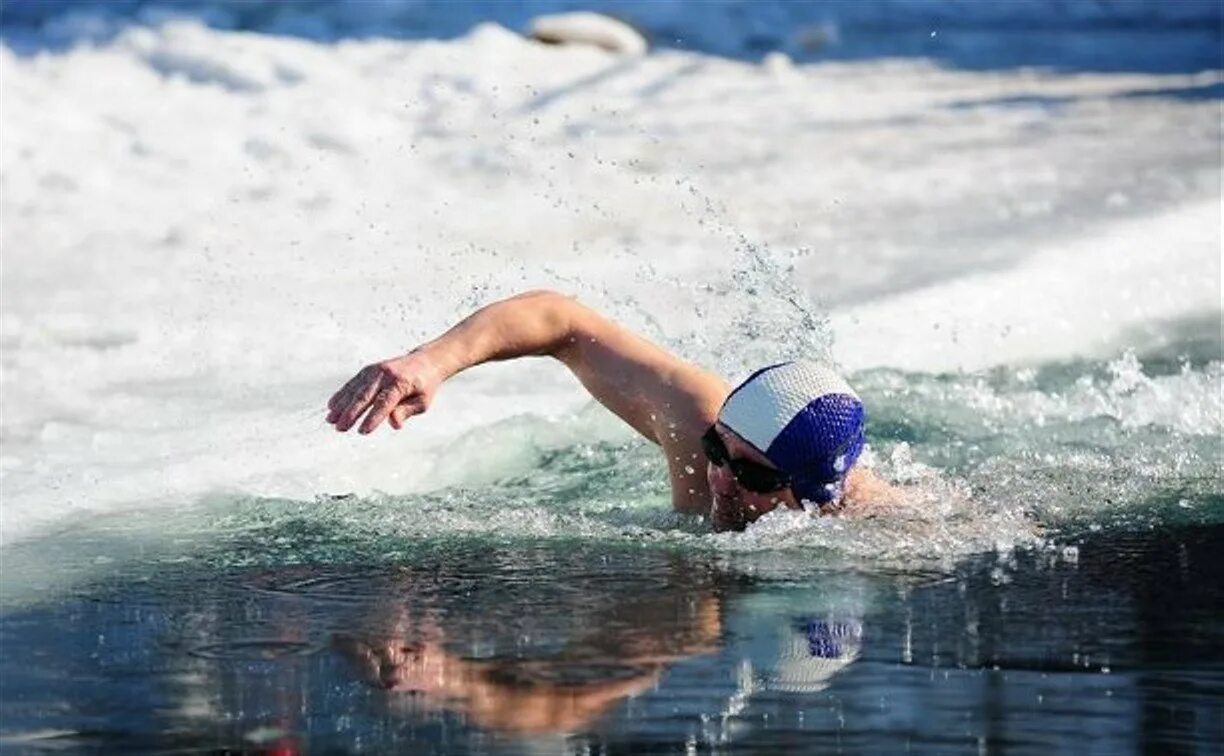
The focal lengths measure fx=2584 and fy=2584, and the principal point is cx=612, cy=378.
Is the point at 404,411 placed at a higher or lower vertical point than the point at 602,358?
lower

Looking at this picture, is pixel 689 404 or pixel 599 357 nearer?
pixel 689 404

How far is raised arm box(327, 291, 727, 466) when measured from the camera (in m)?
5.30

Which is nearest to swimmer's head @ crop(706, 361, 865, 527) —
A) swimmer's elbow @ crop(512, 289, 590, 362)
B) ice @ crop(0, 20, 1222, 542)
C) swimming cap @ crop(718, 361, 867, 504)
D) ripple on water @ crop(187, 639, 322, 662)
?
swimming cap @ crop(718, 361, 867, 504)

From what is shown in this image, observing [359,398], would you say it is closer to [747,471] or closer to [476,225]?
[747,471]

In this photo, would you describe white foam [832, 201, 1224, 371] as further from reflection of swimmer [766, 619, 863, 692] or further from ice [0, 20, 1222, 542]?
reflection of swimmer [766, 619, 863, 692]

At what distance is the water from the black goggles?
0.10 metres

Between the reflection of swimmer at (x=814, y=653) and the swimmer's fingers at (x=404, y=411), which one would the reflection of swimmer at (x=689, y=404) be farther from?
the reflection of swimmer at (x=814, y=653)

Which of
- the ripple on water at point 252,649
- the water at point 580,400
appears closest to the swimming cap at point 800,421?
the water at point 580,400

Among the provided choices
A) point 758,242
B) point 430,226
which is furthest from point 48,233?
point 758,242

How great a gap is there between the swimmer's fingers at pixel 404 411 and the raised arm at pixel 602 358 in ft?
0.61

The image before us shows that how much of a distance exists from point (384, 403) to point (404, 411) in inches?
3.1

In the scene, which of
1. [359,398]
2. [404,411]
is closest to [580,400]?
[404,411]

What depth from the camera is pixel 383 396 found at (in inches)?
190

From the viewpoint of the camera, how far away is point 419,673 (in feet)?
13.7
